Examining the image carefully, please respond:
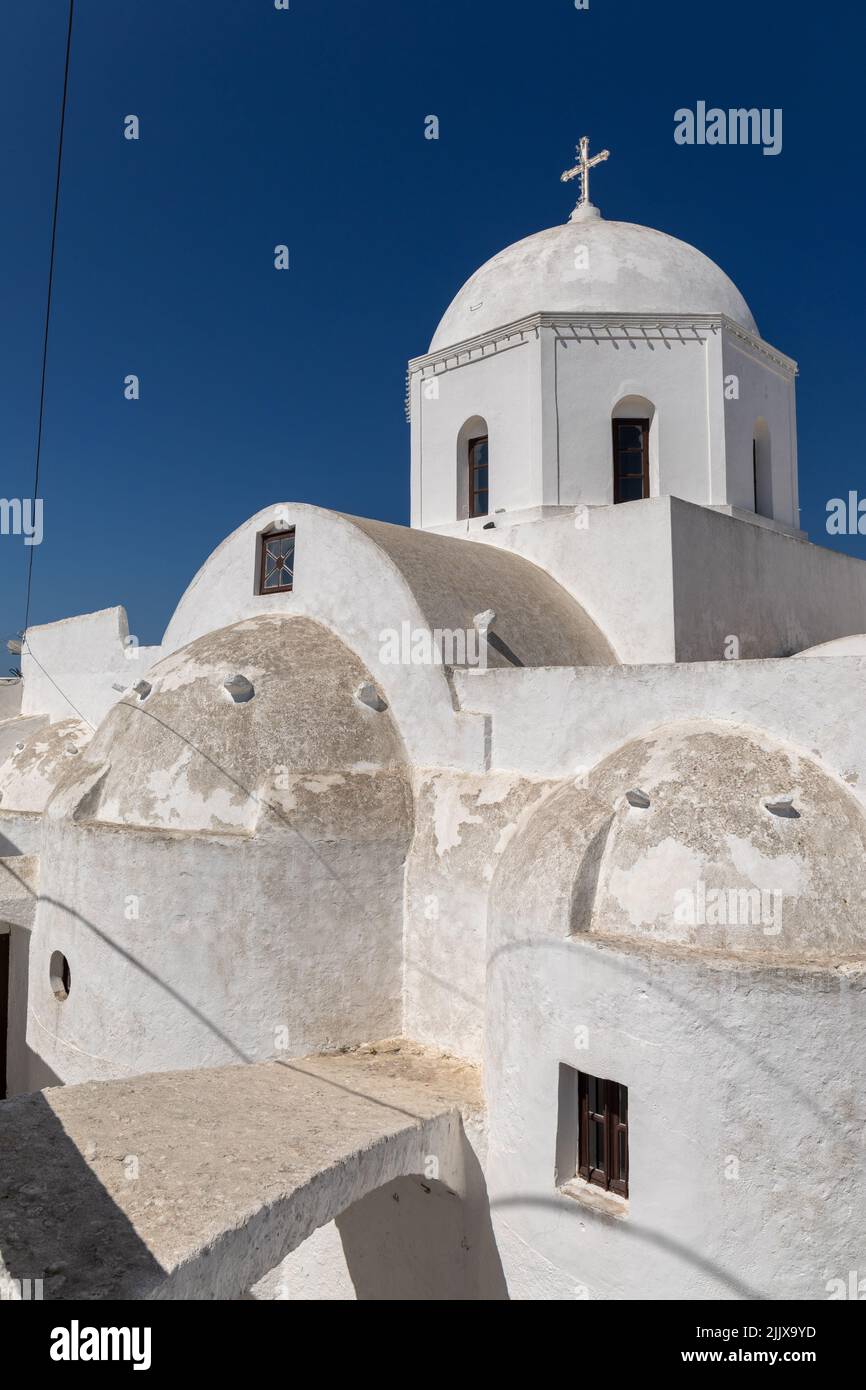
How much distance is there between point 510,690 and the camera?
795cm

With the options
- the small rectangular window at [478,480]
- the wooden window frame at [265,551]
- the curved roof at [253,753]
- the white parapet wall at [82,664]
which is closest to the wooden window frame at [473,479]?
the small rectangular window at [478,480]

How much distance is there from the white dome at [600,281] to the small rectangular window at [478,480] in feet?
4.90

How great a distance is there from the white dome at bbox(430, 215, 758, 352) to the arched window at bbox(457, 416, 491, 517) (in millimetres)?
1262

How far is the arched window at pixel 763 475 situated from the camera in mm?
12500

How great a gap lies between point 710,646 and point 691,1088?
5.67m

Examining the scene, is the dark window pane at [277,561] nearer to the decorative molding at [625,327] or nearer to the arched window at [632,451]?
the decorative molding at [625,327]

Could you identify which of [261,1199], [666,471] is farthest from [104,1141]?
[666,471]

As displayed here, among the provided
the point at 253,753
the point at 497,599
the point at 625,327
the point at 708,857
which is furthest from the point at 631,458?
the point at 708,857

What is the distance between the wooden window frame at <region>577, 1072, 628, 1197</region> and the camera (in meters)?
5.92

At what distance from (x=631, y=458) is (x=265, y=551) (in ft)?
16.0

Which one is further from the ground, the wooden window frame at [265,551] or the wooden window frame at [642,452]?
the wooden window frame at [642,452]

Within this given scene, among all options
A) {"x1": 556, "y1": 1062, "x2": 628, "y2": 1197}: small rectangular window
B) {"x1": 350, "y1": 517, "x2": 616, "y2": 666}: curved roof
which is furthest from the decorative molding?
{"x1": 556, "y1": 1062, "x2": 628, "y2": 1197}: small rectangular window

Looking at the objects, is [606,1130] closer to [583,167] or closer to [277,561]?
[277,561]
